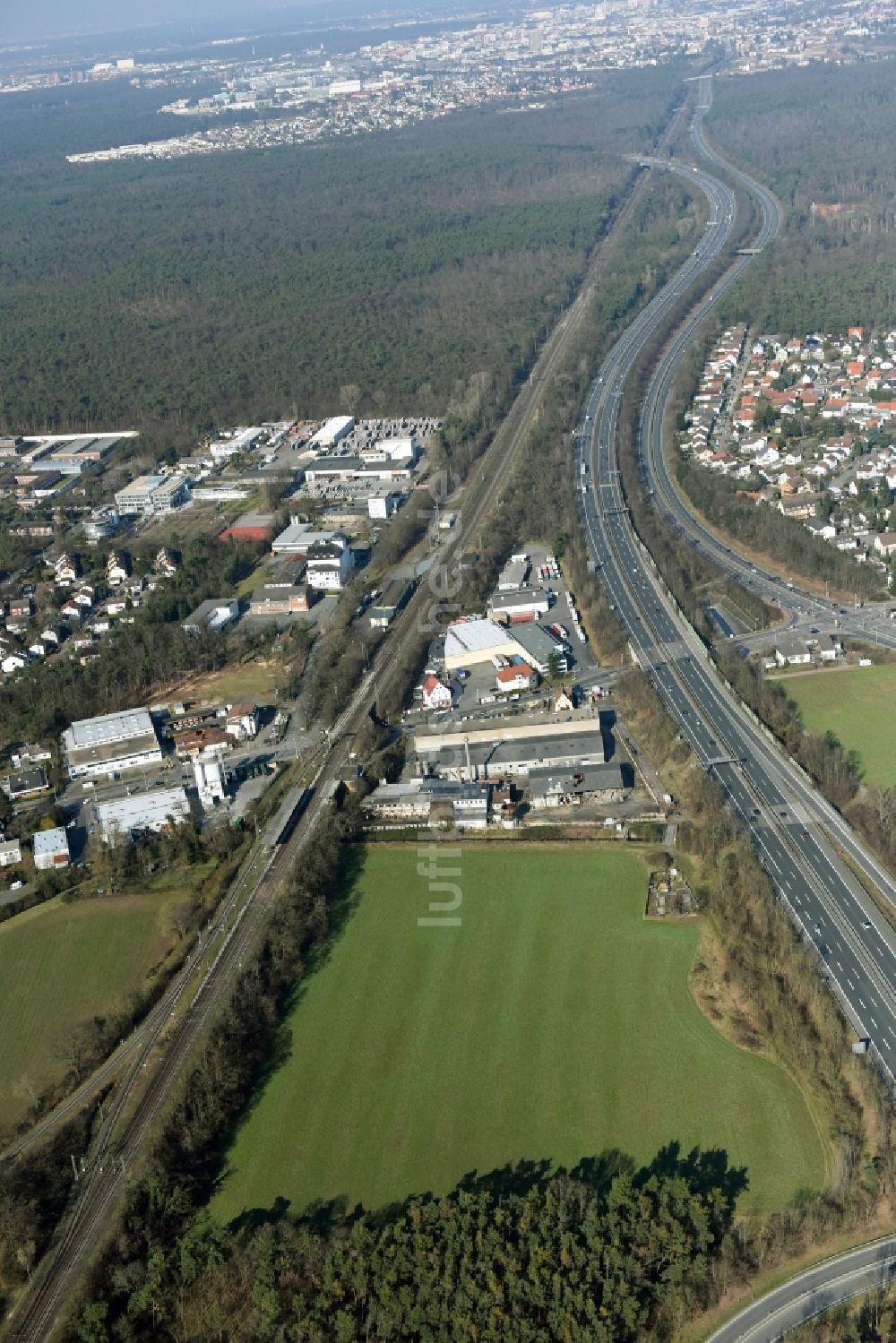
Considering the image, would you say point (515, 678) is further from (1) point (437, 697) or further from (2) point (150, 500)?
(2) point (150, 500)

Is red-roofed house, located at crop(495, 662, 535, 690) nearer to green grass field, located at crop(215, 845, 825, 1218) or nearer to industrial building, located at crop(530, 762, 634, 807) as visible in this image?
industrial building, located at crop(530, 762, 634, 807)

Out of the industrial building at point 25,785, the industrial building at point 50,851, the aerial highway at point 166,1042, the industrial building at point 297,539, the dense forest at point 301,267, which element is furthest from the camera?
the dense forest at point 301,267

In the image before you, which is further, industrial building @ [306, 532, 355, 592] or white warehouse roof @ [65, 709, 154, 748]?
industrial building @ [306, 532, 355, 592]

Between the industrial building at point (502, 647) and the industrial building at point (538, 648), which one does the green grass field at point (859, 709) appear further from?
the industrial building at point (502, 647)

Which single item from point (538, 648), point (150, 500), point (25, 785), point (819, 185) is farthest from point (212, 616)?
point (819, 185)

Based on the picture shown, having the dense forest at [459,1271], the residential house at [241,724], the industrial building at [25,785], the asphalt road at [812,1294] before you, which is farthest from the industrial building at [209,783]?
the asphalt road at [812,1294]

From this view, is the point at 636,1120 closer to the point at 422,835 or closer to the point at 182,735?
the point at 422,835

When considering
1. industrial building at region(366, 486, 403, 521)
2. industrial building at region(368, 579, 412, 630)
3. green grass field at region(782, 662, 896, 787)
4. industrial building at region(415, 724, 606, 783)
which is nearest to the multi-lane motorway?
green grass field at region(782, 662, 896, 787)
